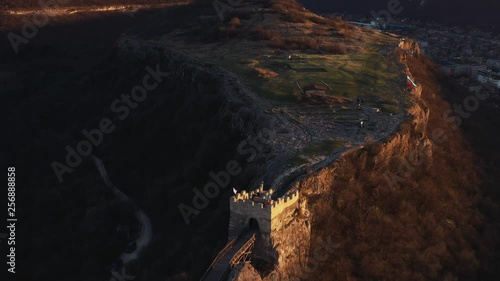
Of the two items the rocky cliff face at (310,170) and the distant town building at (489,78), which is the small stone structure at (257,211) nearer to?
the rocky cliff face at (310,170)

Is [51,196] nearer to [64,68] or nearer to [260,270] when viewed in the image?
[260,270]

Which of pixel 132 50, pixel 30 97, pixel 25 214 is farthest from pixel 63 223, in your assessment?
pixel 30 97

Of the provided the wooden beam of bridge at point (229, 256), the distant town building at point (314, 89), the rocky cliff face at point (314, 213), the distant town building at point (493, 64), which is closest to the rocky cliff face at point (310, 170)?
the rocky cliff face at point (314, 213)

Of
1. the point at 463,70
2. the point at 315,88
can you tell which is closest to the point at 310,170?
the point at 315,88

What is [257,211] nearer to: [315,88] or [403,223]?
[403,223]

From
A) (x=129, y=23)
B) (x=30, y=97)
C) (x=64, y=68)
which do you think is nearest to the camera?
(x=30, y=97)

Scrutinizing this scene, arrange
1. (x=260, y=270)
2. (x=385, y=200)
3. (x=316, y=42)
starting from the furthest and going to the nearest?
(x=316, y=42) < (x=385, y=200) < (x=260, y=270)

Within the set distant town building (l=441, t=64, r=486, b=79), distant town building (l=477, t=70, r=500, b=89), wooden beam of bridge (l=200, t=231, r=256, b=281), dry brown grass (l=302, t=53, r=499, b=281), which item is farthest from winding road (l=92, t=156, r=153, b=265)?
distant town building (l=477, t=70, r=500, b=89)
